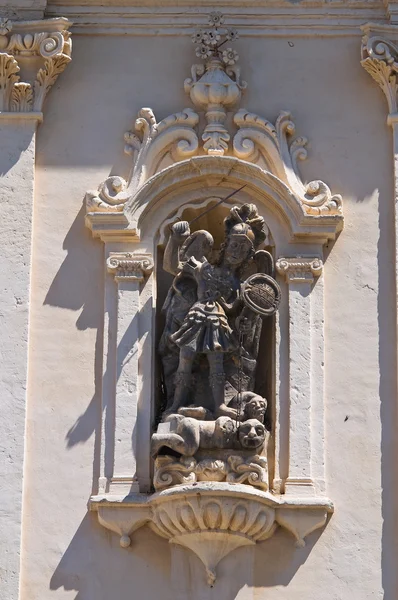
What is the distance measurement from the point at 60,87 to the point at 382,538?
12.0ft

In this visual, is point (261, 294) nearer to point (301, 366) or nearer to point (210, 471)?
point (301, 366)

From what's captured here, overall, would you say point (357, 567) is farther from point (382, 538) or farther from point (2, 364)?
point (2, 364)

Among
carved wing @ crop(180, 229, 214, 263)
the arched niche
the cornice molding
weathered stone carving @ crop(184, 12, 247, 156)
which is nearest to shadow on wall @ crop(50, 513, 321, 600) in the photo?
the arched niche

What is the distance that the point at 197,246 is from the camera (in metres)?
17.8

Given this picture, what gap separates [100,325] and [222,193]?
1.20 metres

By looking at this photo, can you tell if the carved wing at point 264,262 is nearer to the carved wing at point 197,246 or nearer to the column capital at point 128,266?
the carved wing at point 197,246

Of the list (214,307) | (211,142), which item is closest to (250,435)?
(214,307)

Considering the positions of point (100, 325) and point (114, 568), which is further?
point (100, 325)

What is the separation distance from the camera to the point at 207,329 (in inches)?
692

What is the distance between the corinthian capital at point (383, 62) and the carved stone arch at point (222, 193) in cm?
96

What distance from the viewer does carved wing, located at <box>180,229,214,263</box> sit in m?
17.8

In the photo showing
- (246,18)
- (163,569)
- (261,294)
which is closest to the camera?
(163,569)

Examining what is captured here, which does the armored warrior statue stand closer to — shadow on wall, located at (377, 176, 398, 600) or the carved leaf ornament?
the carved leaf ornament

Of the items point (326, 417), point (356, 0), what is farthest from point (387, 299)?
point (356, 0)
